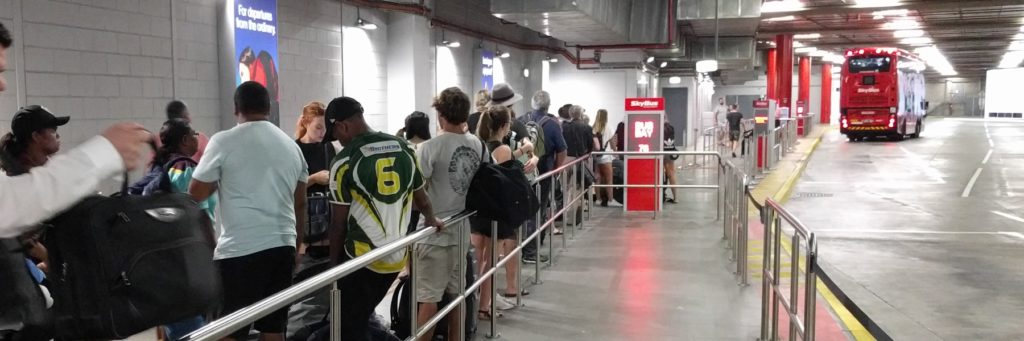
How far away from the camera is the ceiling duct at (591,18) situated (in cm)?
1115

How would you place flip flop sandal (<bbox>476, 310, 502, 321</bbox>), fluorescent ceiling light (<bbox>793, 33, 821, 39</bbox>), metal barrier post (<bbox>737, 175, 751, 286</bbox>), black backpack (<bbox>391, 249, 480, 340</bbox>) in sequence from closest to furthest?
black backpack (<bbox>391, 249, 480, 340</bbox>) → flip flop sandal (<bbox>476, 310, 502, 321</bbox>) → metal barrier post (<bbox>737, 175, 751, 286</bbox>) → fluorescent ceiling light (<bbox>793, 33, 821, 39</bbox>)

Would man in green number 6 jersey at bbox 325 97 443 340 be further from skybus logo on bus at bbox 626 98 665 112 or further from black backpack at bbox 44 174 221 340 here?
skybus logo on bus at bbox 626 98 665 112

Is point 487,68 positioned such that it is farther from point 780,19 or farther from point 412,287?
point 780,19

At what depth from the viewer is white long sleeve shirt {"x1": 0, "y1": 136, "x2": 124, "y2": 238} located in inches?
76.3

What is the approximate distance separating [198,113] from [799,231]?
6.18 meters

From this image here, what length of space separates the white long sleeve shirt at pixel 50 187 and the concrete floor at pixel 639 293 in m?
4.04

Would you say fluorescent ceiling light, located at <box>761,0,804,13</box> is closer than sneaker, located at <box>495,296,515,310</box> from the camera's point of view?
No

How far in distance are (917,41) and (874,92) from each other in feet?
A: 30.9

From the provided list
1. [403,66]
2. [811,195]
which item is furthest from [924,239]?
[403,66]

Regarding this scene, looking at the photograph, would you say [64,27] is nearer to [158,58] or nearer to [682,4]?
[158,58]

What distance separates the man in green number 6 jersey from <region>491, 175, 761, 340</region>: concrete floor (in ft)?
6.31

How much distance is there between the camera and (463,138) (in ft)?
17.2

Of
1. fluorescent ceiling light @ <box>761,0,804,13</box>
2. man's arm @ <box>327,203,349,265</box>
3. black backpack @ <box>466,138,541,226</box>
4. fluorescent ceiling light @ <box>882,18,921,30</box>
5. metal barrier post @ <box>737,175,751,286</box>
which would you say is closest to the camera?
man's arm @ <box>327,203,349,265</box>

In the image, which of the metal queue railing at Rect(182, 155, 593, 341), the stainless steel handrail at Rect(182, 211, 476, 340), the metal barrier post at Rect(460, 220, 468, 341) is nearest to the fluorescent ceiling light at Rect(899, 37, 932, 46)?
the metal queue railing at Rect(182, 155, 593, 341)
